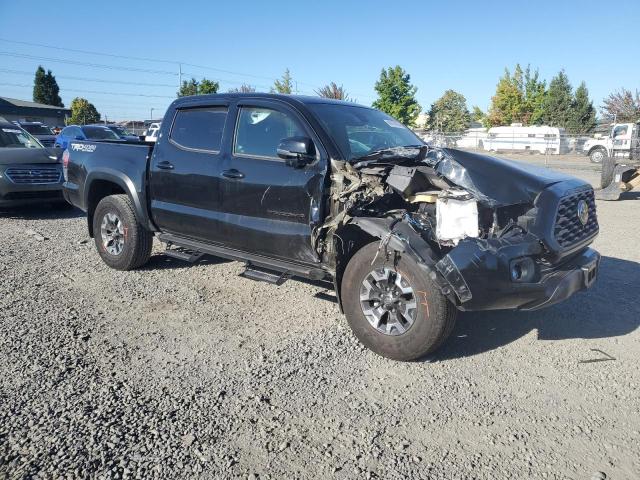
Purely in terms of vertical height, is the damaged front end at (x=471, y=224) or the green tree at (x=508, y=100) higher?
the green tree at (x=508, y=100)

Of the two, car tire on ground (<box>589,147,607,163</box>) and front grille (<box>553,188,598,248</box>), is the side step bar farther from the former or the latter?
car tire on ground (<box>589,147,607,163</box>)

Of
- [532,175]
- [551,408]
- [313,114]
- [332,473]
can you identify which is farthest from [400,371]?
[313,114]

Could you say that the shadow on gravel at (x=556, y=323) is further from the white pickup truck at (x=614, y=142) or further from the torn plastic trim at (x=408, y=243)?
the white pickup truck at (x=614, y=142)

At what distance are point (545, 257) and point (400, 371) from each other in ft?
Result: 4.30

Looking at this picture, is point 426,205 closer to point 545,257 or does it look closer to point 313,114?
point 545,257

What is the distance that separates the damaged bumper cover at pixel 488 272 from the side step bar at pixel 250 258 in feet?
2.82

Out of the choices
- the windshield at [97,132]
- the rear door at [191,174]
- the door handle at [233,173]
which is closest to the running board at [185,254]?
the rear door at [191,174]

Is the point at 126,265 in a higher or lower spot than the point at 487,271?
lower

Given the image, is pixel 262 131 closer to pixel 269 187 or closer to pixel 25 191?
pixel 269 187

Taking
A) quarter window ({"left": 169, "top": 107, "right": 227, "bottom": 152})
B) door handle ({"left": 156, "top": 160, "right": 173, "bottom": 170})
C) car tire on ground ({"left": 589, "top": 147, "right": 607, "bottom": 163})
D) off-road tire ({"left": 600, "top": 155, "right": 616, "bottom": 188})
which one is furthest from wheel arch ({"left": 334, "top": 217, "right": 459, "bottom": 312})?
car tire on ground ({"left": 589, "top": 147, "right": 607, "bottom": 163})

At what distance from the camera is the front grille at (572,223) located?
3711mm

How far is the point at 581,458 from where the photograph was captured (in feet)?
8.89

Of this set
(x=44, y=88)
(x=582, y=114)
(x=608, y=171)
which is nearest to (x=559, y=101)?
(x=582, y=114)

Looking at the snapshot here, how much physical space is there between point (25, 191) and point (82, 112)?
57707 millimetres
